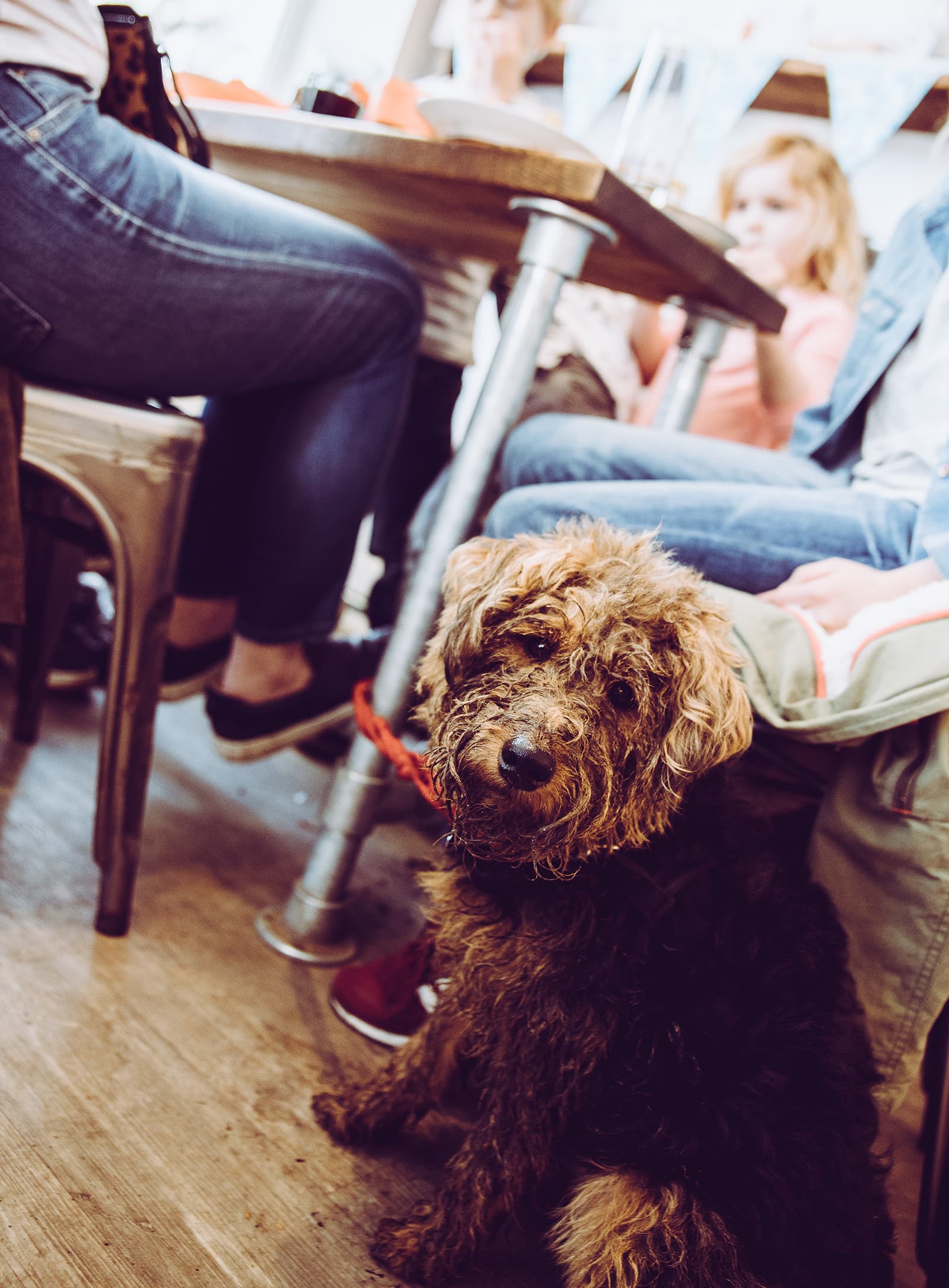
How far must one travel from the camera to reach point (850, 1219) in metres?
0.97

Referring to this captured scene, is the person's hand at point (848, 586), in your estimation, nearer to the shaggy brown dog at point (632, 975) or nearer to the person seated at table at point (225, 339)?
the shaggy brown dog at point (632, 975)

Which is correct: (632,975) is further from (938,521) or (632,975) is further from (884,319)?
(884,319)

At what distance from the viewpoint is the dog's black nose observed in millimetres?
974

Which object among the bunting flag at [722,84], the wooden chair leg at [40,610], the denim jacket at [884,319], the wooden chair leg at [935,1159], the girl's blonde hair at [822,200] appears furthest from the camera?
the bunting flag at [722,84]

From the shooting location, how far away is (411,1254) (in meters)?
1.06

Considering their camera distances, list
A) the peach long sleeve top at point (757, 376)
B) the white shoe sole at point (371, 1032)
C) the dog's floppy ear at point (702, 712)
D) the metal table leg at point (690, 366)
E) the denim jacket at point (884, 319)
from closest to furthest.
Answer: the dog's floppy ear at point (702, 712), the white shoe sole at point (371, 1032), the denim jacket at point (884, 319), the metal table leg at point (690, 366), the peach long sleeve top at point (757, 376)

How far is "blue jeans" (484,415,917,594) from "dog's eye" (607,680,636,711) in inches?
13.1

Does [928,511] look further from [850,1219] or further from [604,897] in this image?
[850,1219]

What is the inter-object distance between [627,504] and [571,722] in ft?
1.89

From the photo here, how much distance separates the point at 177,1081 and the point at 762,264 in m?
2.46

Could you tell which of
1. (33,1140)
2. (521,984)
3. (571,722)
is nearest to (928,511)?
(571,722)

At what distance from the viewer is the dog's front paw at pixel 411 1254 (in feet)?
3.48

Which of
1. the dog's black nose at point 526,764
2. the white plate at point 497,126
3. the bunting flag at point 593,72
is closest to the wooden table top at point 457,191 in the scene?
the white plate at point 497,126

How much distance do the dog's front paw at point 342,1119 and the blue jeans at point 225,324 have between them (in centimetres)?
83
